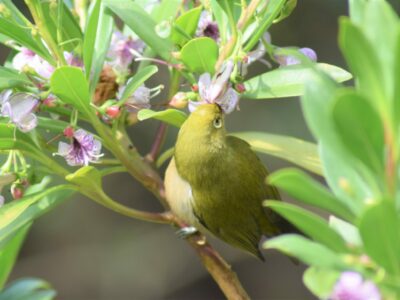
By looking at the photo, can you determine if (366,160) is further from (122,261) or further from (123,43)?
(122,261)

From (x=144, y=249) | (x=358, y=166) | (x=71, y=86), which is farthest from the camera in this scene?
(x=144, y=249)

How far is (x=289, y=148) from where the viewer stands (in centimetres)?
159

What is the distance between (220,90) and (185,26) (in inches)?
5.4

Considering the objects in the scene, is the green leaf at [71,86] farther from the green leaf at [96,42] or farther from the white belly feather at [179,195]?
the white belly feather at [179,195]

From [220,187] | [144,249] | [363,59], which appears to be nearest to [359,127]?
[363,59]

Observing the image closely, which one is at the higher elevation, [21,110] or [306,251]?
[21,110]

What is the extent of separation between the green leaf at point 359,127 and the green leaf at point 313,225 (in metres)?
0.08

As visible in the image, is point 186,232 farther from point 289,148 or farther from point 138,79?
point 138,79

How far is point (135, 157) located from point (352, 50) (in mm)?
809

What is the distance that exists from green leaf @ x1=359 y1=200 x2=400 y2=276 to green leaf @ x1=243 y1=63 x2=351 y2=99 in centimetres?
53

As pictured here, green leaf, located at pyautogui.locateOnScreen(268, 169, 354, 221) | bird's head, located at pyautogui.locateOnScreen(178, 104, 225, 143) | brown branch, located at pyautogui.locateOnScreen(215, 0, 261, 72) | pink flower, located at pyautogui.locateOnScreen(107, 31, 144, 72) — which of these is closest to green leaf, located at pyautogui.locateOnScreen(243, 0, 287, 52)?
brown branch, located at pyautogui.locateOnScreen(215, 0, 261, 72)

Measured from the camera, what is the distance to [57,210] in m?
4.61

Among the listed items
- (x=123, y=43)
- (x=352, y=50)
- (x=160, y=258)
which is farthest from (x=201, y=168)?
(x=160, y=258)

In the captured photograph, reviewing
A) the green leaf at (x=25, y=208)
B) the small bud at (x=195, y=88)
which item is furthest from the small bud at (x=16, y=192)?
the small bud at (x=195, y=88)
